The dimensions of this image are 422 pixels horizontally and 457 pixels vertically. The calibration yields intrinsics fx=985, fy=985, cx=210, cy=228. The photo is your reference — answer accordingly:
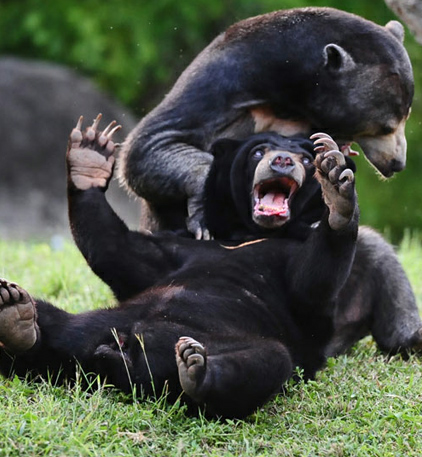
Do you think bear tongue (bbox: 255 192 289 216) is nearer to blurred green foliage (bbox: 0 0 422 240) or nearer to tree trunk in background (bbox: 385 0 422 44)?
tree trunk in background (bbox: 385 0 422 44)

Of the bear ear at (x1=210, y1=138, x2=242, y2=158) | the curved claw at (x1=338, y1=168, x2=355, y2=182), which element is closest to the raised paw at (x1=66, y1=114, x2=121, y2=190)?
the bear ear at (x1=210, y1=138, x2=242, y2=158)

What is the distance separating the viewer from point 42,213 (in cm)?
1472

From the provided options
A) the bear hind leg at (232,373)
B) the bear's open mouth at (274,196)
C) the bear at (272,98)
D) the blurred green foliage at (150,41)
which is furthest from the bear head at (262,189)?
the blurred green foliage at (150,41)

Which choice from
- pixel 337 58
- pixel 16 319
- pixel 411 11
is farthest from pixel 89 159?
pixel 411 11

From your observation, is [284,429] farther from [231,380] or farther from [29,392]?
[29,392]

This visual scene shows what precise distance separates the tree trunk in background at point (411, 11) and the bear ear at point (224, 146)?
1.43 meters

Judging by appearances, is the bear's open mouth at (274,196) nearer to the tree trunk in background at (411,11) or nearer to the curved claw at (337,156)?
the curved claw at (337,156)

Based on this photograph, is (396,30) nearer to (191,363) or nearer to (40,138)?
(191,363)

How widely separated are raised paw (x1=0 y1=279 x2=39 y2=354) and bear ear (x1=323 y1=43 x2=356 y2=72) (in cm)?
250

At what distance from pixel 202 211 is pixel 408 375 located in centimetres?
144

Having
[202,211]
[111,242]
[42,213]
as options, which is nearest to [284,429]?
[111,242]

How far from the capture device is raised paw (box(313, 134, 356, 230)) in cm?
415

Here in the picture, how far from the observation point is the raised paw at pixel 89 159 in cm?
485

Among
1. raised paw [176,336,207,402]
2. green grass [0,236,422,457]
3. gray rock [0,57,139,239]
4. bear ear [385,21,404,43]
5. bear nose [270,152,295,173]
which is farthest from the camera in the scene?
gray rock [0,57,139,239]
